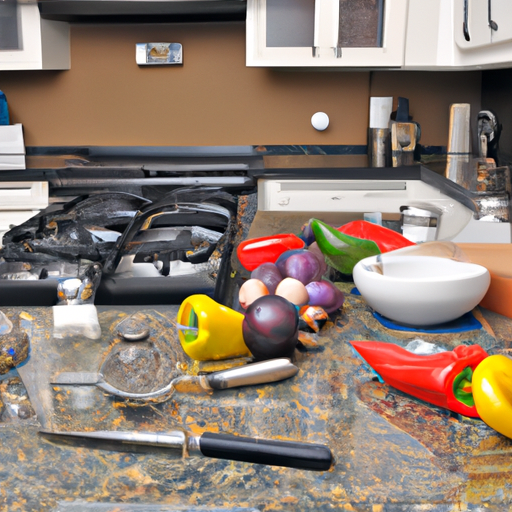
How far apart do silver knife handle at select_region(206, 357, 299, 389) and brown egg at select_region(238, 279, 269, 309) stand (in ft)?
0.61

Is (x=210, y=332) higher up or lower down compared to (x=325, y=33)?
lower down

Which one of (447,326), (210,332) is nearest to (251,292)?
(210,332)

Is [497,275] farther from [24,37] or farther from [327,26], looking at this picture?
[24,37]

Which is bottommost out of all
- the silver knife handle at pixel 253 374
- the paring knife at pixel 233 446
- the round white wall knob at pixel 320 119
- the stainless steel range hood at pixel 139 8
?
the paring knife at pixel 233 446

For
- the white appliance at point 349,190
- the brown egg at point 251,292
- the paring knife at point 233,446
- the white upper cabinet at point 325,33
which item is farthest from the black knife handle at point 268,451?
the white upper cabinet at point 325,33

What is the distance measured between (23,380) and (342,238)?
0.54 meters

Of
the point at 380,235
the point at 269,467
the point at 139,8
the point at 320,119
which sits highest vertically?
the point at 139,8

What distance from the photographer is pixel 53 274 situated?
36.9 inches

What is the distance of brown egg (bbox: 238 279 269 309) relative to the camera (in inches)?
31.5

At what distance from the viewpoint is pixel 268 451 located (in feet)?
1.52

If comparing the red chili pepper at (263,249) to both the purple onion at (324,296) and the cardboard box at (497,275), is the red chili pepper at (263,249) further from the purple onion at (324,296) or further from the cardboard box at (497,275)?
the cardboard box at (497,275)

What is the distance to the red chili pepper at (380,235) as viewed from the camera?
0.99m

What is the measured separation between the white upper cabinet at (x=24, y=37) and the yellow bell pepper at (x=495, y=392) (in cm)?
211

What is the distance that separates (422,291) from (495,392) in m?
0.25
